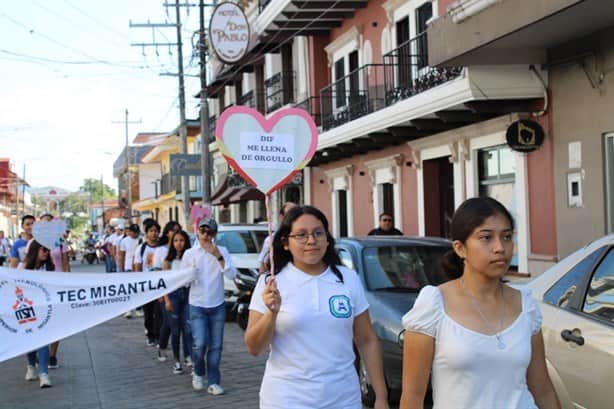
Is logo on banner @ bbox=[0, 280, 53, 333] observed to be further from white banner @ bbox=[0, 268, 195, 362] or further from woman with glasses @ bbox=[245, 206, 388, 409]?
woman with glasses @ bbox=[245, 206, 388, 409]

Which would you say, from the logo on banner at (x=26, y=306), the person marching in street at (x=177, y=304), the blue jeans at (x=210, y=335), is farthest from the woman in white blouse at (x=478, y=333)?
the person marching in street at (x=177, y=304)

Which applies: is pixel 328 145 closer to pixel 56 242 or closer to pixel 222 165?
pixel 56 242

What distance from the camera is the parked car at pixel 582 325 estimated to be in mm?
4512

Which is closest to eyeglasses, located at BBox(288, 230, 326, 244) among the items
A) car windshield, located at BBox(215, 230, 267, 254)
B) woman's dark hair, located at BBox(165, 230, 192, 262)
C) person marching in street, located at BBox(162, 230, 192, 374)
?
person marching in street, located at BBox(162, 230, 192, 374)

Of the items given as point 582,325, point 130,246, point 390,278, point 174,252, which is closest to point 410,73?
point 130,246

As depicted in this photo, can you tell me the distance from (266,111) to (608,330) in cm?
2320

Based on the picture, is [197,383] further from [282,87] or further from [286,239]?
[282,87]

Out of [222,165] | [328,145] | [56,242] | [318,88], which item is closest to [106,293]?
[56,242]

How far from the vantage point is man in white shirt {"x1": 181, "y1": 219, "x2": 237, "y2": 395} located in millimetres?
8594

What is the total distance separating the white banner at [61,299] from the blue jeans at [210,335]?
42cm

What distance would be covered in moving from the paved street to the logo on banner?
2.42 feet

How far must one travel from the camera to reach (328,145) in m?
20.7

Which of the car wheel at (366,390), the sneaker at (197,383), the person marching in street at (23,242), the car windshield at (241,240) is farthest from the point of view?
the car windshield at (241,240)

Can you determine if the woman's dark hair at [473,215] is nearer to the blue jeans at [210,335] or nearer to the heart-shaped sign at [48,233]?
the blue jeans at [210,335]
